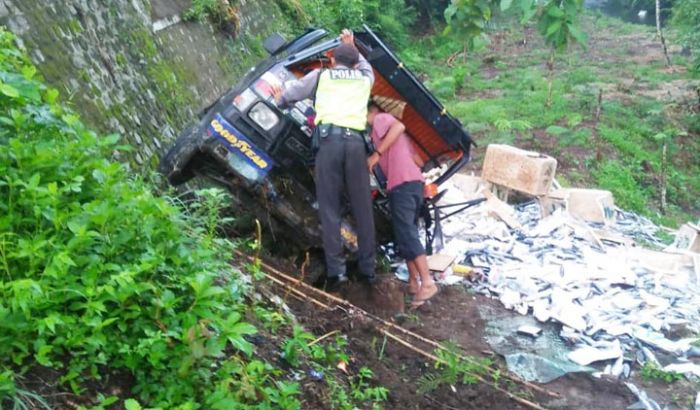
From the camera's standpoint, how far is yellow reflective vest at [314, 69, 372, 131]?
5.92m

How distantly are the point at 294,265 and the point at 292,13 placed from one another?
9725 millimetres

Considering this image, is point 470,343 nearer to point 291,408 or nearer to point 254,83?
point 254,83

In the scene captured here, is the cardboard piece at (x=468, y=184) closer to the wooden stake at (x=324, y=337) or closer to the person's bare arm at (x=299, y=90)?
the person's bare arm at (x=299, y=90)

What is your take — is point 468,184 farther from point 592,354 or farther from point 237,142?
point 237,142

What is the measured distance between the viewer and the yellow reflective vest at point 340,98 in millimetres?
5918

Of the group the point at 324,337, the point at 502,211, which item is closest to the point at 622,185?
the point at 502,211

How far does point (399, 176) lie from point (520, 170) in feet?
14.5

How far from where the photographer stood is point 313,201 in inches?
251

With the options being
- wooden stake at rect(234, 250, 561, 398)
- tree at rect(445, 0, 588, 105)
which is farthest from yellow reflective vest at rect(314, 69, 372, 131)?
tree at rect(445, 0, 588, 105)

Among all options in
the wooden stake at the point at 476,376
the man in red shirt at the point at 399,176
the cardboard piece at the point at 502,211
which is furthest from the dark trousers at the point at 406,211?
the cardboard piece at the point at 502,211

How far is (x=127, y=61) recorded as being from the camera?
7445mm

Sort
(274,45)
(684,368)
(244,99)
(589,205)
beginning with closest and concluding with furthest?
(244,99) → (684,368) → (274,45) → (589,205)

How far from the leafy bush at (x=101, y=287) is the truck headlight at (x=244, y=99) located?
218cm

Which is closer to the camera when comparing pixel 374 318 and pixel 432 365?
pixel 432 365
